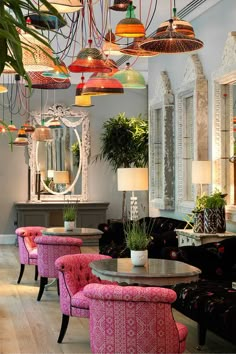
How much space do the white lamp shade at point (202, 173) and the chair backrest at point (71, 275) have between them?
2.81 m

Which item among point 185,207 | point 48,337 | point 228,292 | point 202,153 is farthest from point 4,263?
point 228,292

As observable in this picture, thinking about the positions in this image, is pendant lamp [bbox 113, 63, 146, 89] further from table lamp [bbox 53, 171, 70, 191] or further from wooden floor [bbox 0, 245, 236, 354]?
table lamp [bbox 53, 171, 70, 191]

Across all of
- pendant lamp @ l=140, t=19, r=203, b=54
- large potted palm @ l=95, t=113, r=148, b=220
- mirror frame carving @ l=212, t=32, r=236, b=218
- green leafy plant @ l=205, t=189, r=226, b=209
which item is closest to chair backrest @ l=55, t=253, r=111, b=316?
pendant lamp @ l=140, t=19, r=203, b=54

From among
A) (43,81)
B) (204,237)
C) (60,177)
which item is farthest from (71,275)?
(60,177)

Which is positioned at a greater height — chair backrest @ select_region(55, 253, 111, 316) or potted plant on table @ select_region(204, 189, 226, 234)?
potted plant on table @ select_region(204, 189, 226, 234)

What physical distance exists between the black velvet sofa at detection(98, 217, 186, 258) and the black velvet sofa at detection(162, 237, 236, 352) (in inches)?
44.9

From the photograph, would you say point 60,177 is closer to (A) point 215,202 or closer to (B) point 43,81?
(A) point 215,202

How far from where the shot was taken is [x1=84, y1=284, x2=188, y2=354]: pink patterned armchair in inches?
168

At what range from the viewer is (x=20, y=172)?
51.2 feet

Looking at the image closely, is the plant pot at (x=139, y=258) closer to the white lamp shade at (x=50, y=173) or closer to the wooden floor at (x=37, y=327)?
the wooden floor at (x=37, y=327)

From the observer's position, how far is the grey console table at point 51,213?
15.1m

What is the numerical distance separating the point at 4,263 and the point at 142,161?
14.5ft

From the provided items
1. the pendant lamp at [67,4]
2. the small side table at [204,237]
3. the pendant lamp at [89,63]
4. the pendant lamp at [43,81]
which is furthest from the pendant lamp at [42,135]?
the pendant lamp at [67,4]

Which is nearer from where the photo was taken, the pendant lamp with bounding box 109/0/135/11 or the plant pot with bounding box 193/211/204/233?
the pendant lamp with bounding box 109/0/135/11
